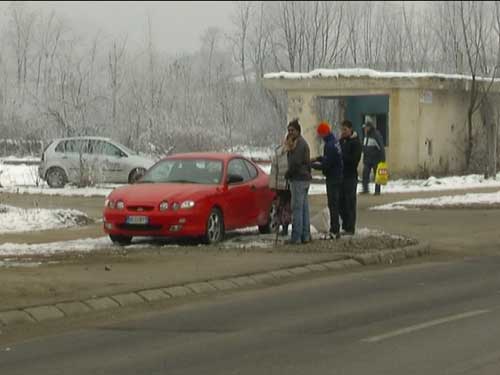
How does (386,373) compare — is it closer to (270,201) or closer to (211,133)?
(270,201)

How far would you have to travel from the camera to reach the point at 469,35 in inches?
1709

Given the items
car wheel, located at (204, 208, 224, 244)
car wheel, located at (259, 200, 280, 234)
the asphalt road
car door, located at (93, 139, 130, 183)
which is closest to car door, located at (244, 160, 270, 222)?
car wheel, located at (259, 200, 280, 234)

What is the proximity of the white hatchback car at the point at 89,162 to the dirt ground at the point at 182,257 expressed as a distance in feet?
26.1

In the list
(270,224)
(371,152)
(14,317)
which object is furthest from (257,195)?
(371,152)

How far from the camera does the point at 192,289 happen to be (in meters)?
12.8

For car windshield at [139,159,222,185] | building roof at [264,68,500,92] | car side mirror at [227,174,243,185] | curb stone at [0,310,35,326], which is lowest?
curb stone at [0,310,35,326]

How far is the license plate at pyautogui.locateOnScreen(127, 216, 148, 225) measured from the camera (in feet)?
54.5

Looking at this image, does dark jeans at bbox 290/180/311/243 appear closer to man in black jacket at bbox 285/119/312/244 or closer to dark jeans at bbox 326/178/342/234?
man in black jacket at bbox 285/119/312/244

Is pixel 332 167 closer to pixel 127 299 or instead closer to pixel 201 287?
pixel 201 287

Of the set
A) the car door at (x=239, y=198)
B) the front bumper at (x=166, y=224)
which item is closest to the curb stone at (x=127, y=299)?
the front bumper at (x=166, y=224)

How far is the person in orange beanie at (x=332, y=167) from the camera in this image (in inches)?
688

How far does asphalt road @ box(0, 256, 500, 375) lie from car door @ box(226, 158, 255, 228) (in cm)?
436

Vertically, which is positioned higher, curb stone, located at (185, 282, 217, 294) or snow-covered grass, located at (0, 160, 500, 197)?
Result: curb stone, located at (185, 282, 217, 294)

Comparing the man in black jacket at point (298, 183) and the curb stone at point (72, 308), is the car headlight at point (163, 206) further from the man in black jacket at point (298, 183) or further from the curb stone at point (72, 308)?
the curb stone at point (72, 308)
